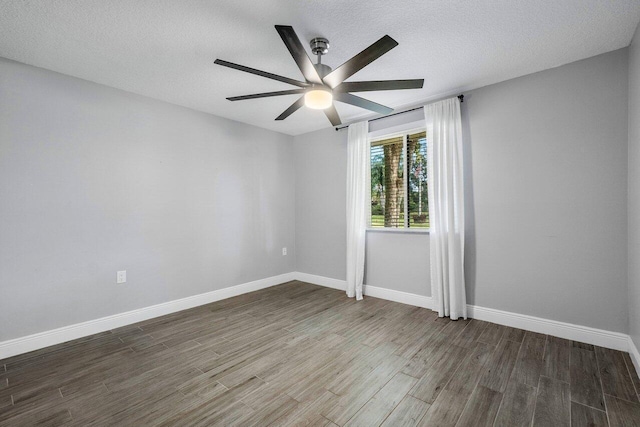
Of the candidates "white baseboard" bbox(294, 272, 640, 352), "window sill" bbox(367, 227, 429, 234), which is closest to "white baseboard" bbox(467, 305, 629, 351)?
"white baseboard" bbox(294, 272, 640, 352)

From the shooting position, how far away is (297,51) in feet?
5.50

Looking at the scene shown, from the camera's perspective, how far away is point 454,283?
301 centimetres

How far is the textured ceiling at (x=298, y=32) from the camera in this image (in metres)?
1.82

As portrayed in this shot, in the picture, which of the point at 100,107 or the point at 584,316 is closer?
the point at 584,316

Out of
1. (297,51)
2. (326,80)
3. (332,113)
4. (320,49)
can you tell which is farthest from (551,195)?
(297,51)

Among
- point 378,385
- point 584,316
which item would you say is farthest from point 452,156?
point 378,385

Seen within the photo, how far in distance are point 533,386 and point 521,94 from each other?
2.57 metres

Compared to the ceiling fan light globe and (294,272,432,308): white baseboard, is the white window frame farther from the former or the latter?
the ceiling fan light globe

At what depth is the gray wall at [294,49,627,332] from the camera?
2342 mm

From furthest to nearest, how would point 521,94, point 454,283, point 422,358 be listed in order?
point 454,283 < point 521,94 < point 422,358

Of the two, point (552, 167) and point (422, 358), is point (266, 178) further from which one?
point (552, 167)

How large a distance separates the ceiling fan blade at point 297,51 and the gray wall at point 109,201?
2.23 metres

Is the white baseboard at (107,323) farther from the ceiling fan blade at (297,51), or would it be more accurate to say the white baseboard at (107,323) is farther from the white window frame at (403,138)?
the ceiling fan blade at (297,51)

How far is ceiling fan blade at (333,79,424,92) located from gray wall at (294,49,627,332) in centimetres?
145
